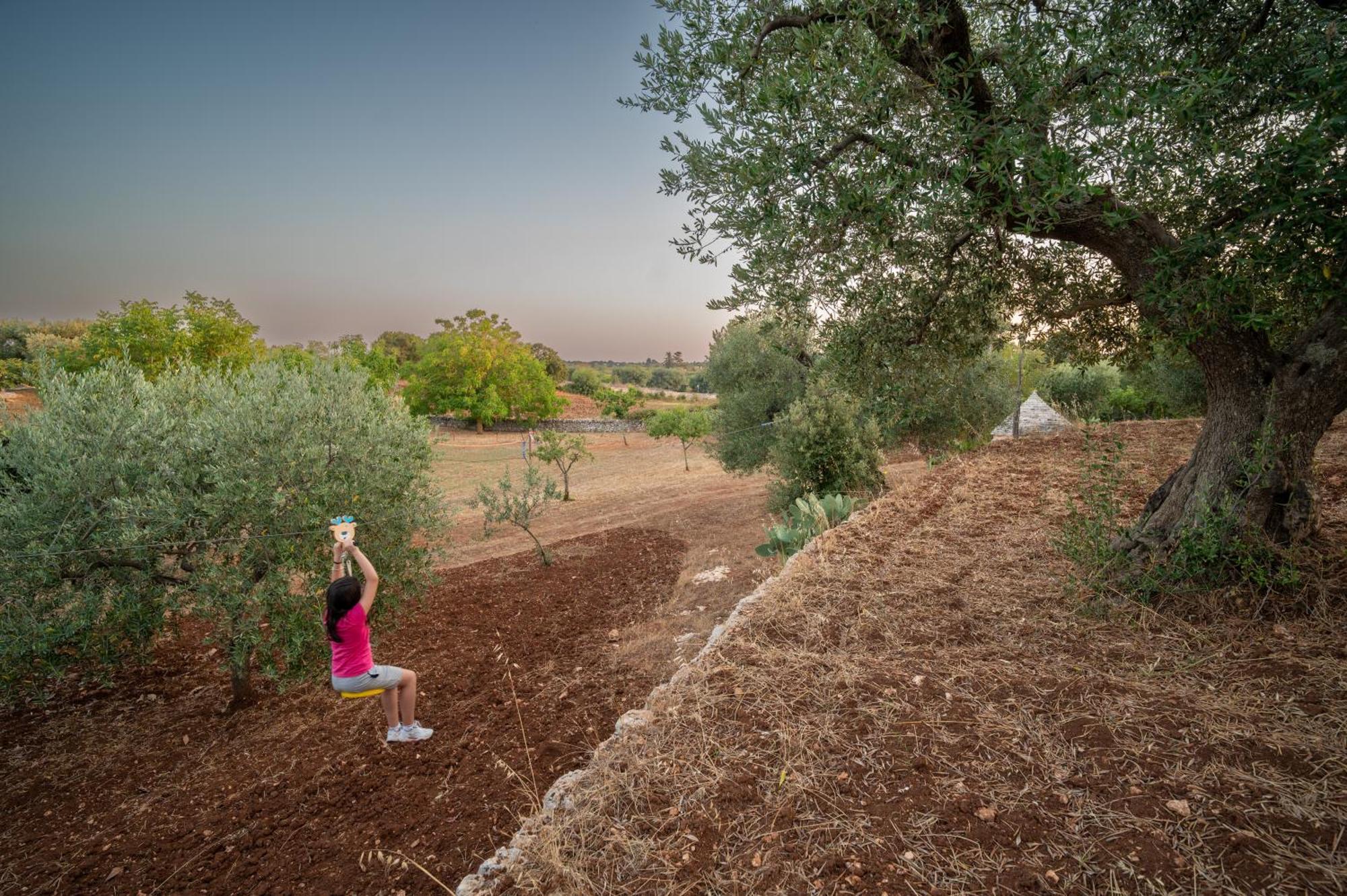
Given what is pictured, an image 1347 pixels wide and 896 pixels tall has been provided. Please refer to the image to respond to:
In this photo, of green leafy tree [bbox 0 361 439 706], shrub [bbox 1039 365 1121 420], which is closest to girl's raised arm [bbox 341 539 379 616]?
green leafy tree [bbox 0 361 439 706]

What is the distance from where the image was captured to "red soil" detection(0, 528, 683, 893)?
4.49m

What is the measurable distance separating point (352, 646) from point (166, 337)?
27.0 meters

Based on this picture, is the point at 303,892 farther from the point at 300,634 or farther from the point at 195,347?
the point at 195,347

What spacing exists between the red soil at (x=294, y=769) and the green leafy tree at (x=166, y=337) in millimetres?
18195

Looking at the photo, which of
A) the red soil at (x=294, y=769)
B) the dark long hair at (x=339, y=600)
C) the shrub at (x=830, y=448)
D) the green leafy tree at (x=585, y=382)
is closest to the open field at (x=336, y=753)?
the red soil at (x=294, y=769)

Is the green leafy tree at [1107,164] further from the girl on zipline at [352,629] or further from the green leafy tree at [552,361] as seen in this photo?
the green leafy tree at [552,361]

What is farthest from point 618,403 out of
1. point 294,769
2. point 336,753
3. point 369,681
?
point 369,681

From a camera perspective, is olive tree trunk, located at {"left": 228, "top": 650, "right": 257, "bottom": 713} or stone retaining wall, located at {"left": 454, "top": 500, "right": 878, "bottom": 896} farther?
olive tree trunk, located at {"left": 228, "top": 650, "right": 257, "bottom": 713}

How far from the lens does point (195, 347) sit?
24.3 m

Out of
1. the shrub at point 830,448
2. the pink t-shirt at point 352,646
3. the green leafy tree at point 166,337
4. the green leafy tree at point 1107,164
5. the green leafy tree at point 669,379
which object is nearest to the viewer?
the green leafy tree at point 1107,164

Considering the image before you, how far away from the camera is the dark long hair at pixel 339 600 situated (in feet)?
14.9

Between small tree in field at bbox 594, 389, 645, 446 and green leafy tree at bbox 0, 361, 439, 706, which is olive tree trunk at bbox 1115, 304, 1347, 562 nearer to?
green leafy tree at bbox 0, 361, 439, 706

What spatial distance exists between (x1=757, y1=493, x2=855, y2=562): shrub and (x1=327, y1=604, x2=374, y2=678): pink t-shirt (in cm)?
561

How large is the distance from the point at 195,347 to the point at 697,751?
1201 inches
